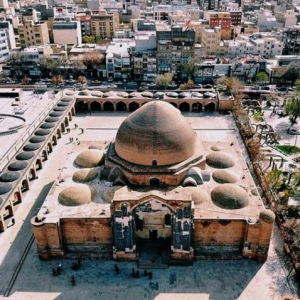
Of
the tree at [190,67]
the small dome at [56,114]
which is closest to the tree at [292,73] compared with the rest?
the tree at [190,67]

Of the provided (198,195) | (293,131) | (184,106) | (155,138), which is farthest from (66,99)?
(293,131)

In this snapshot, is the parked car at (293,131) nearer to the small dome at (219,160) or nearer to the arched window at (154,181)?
the small dome at (219,160)

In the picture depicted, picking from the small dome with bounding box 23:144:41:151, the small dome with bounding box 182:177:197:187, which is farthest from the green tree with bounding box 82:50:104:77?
the small dome with bounding box 182:177:197:187

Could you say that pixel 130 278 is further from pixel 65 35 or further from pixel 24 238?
pixel 65 35

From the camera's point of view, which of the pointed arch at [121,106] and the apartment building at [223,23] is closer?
the pointed arch at [121,106]

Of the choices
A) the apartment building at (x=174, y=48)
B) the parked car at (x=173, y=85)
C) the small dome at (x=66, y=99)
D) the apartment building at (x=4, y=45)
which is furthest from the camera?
the apartment building at (x=4, y=45)

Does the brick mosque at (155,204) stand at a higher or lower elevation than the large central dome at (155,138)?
lower

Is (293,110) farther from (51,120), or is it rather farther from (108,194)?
(51,120)

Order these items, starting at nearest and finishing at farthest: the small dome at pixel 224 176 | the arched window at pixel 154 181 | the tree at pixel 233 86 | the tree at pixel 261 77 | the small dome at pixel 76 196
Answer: the small dome at pixel 76 196 < the arched window at pixel 154 181 < the small dome at pixel 224 176 < the tree at pixel 233 86 < the tree at pixel 261 77
